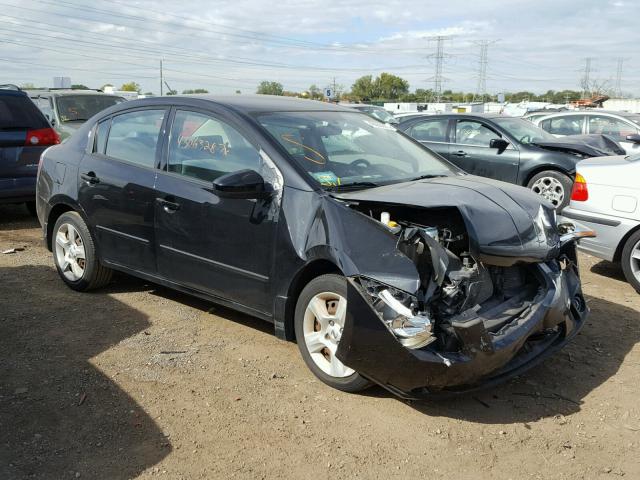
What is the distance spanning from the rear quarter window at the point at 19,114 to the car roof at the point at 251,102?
12.6ft

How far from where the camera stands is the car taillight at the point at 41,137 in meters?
8.34

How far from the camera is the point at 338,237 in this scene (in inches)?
143

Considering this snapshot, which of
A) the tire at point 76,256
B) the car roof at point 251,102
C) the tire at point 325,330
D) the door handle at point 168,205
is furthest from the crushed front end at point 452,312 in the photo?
the tire at point 76,256

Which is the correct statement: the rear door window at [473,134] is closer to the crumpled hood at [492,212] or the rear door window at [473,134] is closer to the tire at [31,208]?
the crumpled hood at [492,212]

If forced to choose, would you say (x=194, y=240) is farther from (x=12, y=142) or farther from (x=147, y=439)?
(x=12, y=142)

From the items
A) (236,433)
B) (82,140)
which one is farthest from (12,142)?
(236,433)

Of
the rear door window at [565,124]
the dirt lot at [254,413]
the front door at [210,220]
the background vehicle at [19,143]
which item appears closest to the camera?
the dirt lot at [254,413]

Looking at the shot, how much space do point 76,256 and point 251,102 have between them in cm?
216

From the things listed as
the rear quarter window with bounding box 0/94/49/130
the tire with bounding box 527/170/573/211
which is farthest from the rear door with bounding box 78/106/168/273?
the tire with bounding box 527/170/573/211

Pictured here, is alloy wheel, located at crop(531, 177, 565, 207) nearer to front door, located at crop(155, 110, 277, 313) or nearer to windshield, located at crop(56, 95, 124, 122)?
front door, located at crop(155, 110, 277, 313)

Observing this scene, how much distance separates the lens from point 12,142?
819 cm

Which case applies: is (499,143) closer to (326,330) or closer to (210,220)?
(210,220)

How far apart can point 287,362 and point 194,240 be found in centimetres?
106

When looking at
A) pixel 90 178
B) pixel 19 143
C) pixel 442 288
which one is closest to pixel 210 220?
pixel 90 178
